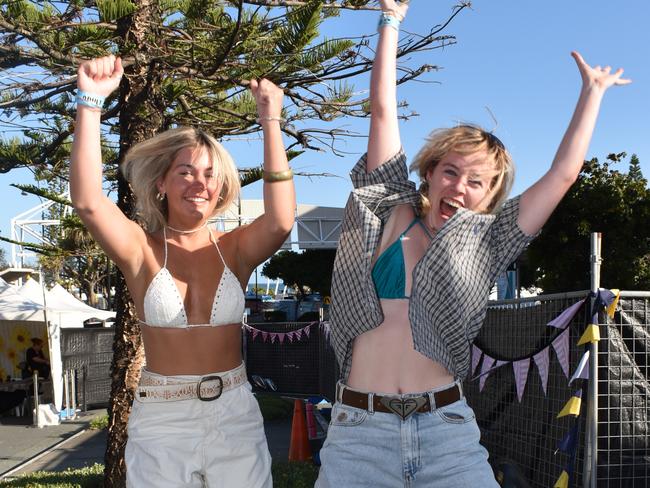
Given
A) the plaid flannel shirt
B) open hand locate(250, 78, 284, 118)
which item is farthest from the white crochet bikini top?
open hand locate(250, 78, 284, 118)

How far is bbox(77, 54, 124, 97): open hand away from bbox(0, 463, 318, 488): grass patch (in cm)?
452

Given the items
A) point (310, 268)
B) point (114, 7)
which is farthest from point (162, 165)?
point (310, 268)

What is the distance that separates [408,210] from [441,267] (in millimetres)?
312

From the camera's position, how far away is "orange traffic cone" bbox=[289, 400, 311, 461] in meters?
7.81

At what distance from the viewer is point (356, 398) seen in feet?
7.39

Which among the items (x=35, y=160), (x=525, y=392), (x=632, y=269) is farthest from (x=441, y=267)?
(x=632, y=269)

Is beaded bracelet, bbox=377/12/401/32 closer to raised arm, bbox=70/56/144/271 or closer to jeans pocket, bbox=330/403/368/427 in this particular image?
raised arm, bbox=70/56/144/271

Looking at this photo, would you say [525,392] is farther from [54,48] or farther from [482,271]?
[54,48]

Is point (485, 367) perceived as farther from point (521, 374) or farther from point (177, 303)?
point (177, 303)

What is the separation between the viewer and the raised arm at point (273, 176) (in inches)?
103

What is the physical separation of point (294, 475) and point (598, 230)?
665 inches

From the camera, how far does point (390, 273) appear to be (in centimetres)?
234

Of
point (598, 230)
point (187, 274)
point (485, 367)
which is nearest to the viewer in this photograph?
point (187, 274)

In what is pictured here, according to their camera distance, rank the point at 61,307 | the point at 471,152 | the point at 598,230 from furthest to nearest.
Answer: the point at 598,230 < the point at 61,307 < the point at 471,152
